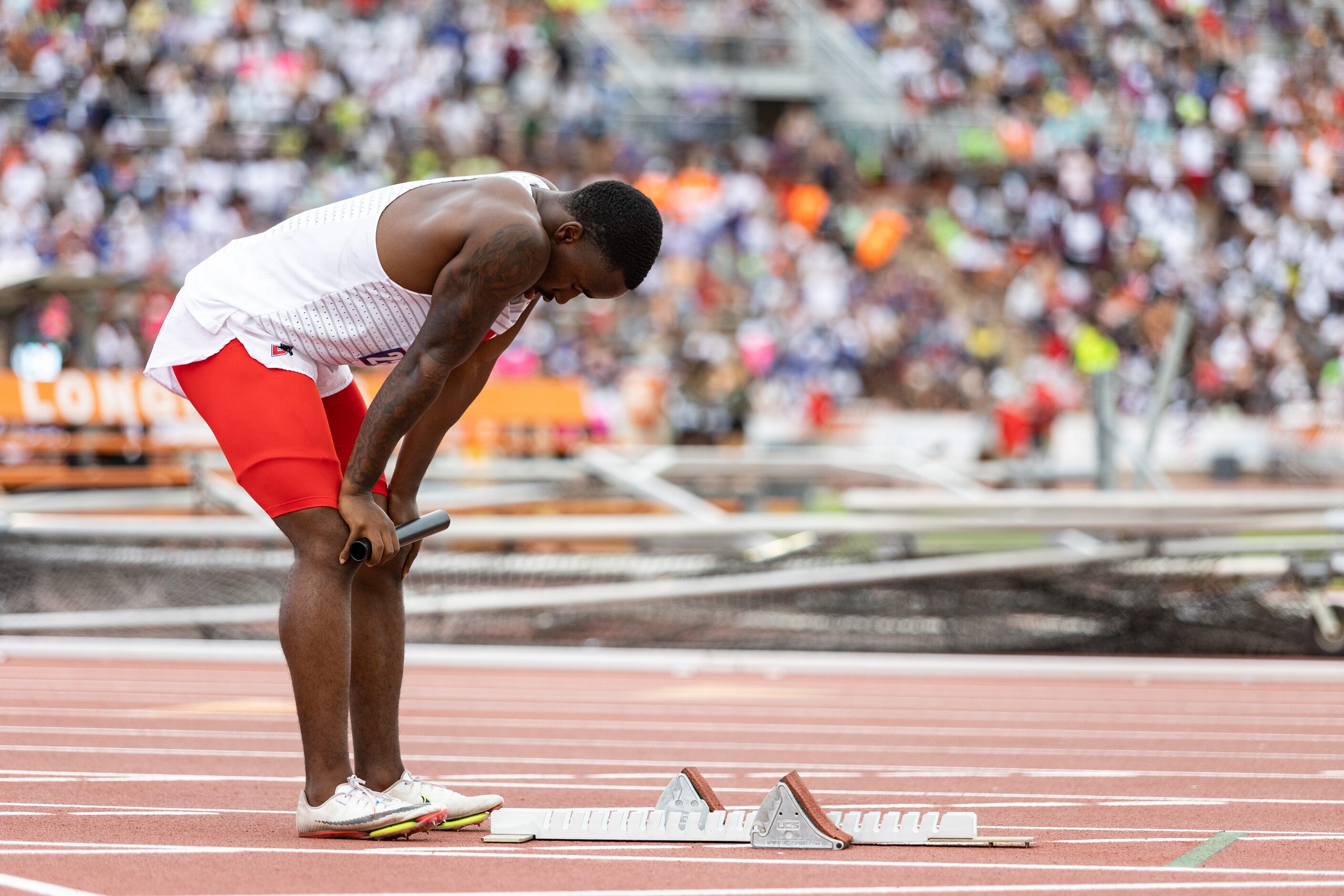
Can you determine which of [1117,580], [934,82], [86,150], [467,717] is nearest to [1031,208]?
[934,82]

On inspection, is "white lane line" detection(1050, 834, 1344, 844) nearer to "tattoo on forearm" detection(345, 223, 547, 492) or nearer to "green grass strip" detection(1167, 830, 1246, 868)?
"green grass strip" detection(1167, 830, 1246, 868)

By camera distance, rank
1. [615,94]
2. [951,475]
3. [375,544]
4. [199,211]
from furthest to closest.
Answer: [615,94], [199,211], [951,475], [375,544]

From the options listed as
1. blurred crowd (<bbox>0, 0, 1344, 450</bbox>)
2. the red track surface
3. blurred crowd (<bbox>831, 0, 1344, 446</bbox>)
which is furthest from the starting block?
blurred crowd (<bbox>831, 0, 1344, 446</bbox>)

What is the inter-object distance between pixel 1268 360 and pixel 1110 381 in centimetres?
1116

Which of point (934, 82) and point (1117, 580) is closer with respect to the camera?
point (1117, 580)

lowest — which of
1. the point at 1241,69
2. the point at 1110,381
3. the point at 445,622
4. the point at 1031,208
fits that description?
the point at 445,622

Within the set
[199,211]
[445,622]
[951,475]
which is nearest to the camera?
[445,622]

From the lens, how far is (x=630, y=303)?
21078 mm

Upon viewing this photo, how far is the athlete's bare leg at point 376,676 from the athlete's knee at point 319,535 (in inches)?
11.6

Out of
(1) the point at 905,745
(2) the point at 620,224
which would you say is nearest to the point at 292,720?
(1) the point at 905,745

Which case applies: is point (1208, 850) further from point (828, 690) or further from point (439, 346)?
point (828, 690)

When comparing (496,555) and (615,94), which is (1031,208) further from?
(496,555)

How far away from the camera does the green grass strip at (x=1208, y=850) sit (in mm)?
3316

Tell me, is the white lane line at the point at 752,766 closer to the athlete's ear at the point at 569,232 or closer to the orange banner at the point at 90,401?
the athlete's ear at the point at 569,232
